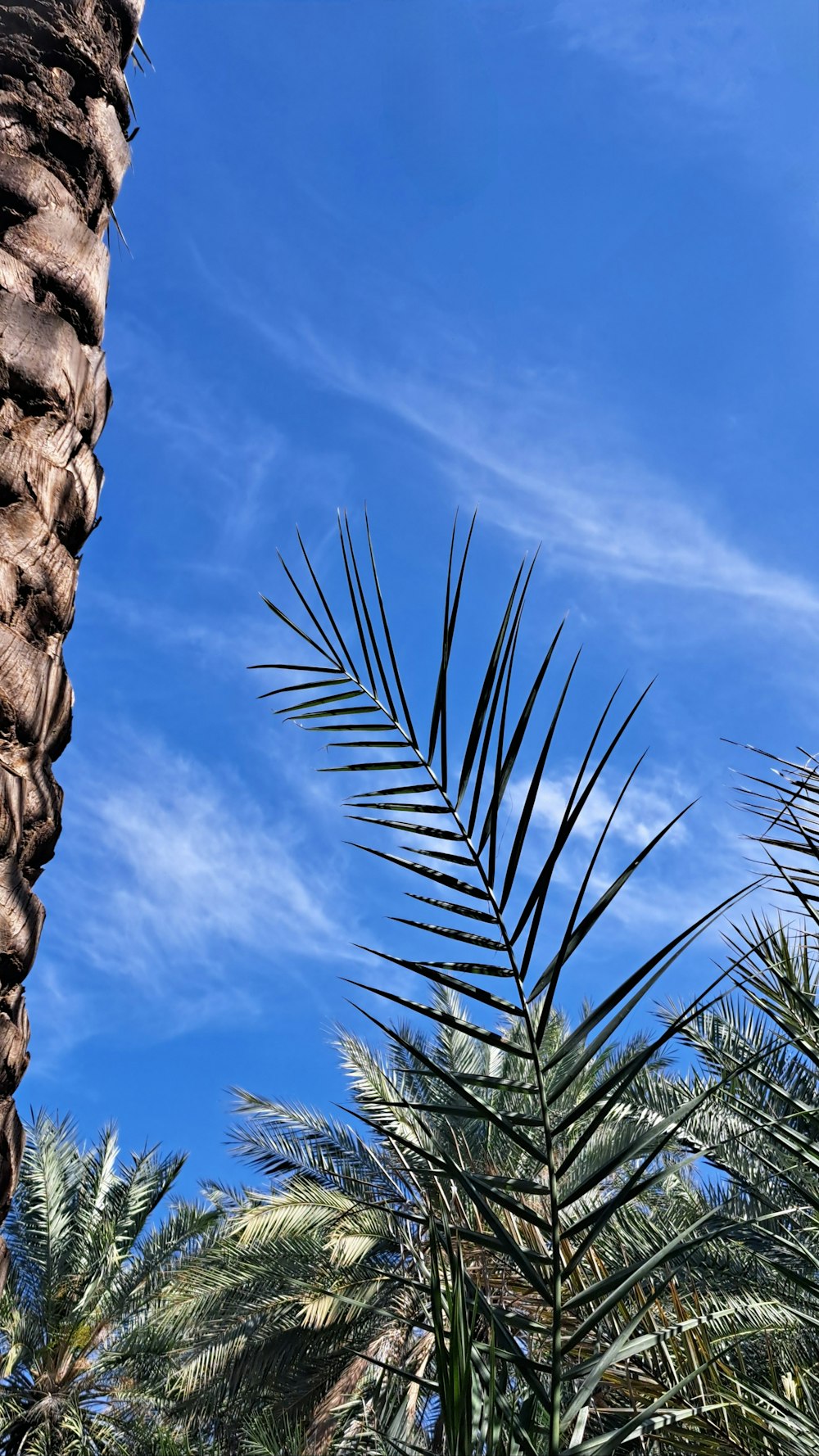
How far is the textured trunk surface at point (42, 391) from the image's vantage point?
1.50 m

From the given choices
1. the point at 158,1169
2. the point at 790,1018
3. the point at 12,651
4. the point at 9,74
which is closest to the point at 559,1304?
the point at 790,1018

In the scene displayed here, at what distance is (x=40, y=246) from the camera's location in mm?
1811

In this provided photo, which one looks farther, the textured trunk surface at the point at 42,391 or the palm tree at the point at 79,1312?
the palm tree at the point at 79,1312

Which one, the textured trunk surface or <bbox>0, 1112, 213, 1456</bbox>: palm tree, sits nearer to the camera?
the textured trunk surface

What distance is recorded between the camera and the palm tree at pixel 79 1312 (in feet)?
40.9

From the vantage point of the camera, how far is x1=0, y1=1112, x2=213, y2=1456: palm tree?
12.5 m

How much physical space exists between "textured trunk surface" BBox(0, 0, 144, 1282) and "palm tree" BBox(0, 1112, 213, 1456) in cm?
1218

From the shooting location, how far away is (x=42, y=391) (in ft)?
5.63

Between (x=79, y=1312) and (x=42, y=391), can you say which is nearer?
(x=42, y=391)

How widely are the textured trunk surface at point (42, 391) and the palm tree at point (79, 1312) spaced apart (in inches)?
480

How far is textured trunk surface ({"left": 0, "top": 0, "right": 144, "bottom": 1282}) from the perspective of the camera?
4.91 ft

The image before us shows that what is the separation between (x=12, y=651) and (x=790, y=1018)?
1.34 meters

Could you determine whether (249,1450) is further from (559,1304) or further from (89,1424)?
(559,1304)

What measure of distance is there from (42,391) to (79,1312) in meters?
13.5
